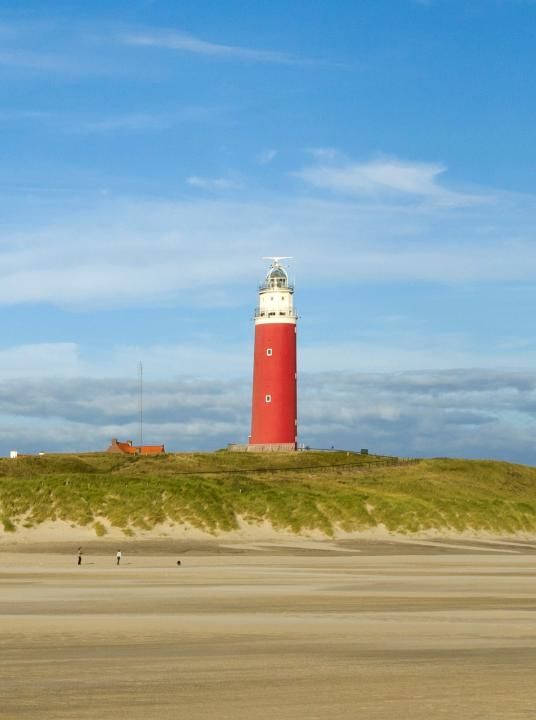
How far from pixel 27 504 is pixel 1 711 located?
134 ft

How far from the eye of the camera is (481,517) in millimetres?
65500

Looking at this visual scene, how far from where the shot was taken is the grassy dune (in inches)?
2233

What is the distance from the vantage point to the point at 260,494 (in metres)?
61.9

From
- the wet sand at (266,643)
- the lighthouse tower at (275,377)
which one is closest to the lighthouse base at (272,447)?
the lighthouse tower at (275,377)

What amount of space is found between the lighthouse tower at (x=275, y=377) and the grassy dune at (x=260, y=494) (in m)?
2.97

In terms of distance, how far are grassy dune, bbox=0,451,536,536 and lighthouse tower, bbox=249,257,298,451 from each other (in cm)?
297

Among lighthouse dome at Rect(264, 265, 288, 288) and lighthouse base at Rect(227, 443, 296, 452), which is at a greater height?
lighthouse dome at Rect(264, 265, 288, 288)

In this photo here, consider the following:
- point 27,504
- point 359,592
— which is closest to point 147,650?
point 359,592

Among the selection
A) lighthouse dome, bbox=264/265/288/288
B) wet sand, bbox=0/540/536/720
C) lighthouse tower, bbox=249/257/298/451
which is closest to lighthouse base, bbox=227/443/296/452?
lighthouse tower, bbox=249/257/298/451

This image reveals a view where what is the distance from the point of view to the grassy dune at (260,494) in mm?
56719

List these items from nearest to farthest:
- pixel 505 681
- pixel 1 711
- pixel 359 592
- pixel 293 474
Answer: pixel 1 711, pixel 505 681, pixel 359 592, pixel 293 474

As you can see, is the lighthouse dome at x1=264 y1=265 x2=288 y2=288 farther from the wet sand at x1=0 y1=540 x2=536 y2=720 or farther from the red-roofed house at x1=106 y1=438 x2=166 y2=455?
the wet sand at x1=0 y1=540 x2=536 y2=720

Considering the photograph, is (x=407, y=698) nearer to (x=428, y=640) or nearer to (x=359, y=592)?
(x=428, y=640)

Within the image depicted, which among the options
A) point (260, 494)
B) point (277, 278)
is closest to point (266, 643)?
point (260, 494)
